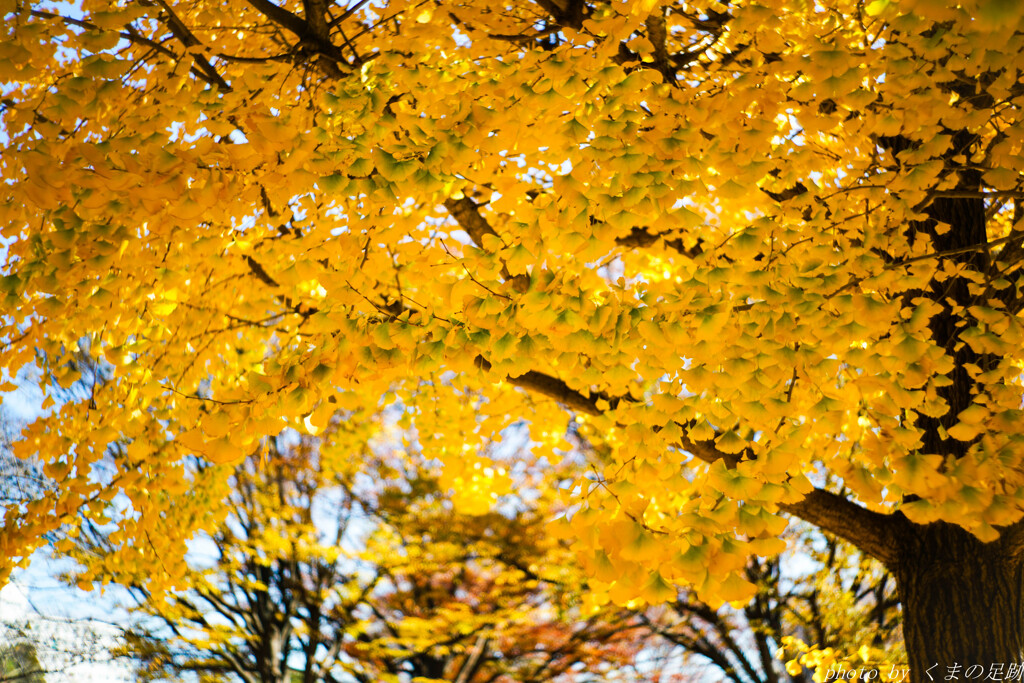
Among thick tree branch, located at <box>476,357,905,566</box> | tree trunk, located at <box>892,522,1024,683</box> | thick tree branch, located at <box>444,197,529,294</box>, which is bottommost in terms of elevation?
tree trunk, located at <box>892,522,1024,683</box>

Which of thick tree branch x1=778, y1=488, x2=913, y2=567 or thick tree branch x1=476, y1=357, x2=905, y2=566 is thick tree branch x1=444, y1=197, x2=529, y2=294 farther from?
thick tree branch x1=778, y1=488, x2=913, y2=567

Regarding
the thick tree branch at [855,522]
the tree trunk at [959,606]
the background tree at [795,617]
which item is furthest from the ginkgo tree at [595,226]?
the background tree at [795,617]

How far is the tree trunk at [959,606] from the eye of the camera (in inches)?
112

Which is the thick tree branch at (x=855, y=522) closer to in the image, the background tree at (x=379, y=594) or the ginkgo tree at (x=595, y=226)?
the ginkgo tree at (x=595, y=226)

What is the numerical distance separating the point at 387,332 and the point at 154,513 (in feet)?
8.65

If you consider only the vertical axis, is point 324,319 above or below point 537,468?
below

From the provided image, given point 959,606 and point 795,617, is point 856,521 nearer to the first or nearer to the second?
point 959,606

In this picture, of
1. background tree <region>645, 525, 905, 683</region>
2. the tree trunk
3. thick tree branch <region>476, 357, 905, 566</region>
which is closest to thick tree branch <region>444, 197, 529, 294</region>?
thick tree branch <region>476, 357, 905, 566</region>

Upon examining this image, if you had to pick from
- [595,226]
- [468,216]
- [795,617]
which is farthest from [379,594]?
[595,226]

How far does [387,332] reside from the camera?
6.01ft

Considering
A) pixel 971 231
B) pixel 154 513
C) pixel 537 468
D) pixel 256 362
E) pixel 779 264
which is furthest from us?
pixel 537 468

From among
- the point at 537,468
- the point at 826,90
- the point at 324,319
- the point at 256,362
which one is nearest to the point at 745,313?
the point at 826,90

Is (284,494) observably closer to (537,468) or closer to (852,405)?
(537,468)

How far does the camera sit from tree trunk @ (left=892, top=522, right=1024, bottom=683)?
112 inches
